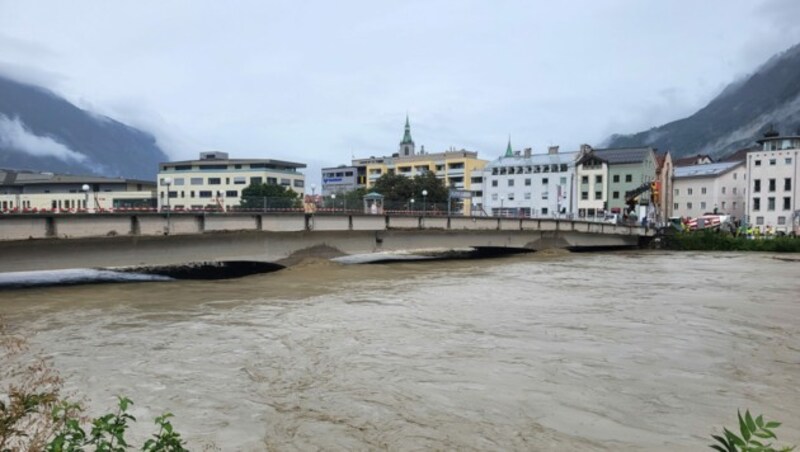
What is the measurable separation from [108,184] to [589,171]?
90.0m

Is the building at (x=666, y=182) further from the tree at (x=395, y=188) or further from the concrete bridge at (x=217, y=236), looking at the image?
the concrete bridge at (x=217, y=236)

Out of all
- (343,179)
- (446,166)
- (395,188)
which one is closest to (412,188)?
(395,188)

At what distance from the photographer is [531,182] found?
10531 cm

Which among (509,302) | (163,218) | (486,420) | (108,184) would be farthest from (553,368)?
(108,184)

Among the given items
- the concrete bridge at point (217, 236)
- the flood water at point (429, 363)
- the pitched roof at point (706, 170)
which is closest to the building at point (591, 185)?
the pitched roof at point (706, 170)

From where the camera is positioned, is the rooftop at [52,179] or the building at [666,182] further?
the rooftop at [52,179]

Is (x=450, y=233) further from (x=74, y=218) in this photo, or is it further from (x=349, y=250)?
(x=74, y=218)

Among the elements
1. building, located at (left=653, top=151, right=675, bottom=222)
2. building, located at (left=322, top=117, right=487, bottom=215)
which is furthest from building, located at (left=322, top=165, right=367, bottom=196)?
building, located at (left=653, top=151, right=675, bottom=222)

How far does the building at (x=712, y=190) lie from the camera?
92750 millimetres

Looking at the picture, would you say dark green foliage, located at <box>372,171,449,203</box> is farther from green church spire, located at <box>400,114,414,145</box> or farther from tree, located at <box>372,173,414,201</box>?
green church spire, located at <box>400,114,414,145</box>

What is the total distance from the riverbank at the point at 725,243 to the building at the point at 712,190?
26.8 metres

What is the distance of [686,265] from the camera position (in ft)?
142

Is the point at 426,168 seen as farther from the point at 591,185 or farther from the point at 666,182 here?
the point at 666,182

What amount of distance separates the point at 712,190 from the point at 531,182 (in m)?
30.1
